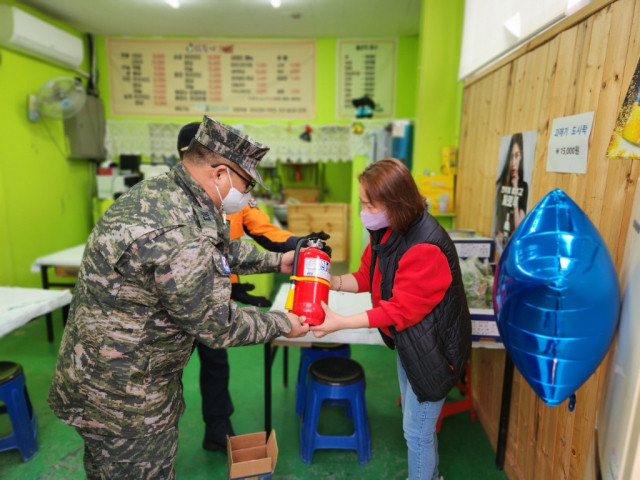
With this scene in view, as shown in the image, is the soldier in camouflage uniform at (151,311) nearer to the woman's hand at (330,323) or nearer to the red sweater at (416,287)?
the woman's hand at (330,323)

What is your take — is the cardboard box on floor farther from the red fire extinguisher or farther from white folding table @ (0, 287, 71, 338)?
white folding table @ (0, 287, 71, 338)

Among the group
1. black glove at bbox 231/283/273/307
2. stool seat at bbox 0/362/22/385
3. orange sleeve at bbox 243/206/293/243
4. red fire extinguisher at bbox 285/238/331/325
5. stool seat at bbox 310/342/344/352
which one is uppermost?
orange sleeve at bbox 243/206/293/243

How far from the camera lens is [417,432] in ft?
5.29

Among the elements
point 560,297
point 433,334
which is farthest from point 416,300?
point 560,297

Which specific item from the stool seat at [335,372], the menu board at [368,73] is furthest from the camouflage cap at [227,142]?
the menu board at [368,73]

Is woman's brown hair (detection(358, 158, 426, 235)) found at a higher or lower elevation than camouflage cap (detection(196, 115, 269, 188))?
lower

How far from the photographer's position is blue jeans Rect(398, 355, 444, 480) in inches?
62.4

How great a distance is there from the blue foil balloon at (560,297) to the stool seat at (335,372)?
3.81 ft

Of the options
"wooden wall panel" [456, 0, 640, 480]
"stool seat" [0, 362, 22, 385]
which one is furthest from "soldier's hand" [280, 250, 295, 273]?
"stool seat" [0, 362, 22, 385]

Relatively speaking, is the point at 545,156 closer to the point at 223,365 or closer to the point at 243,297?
the point at 243,297

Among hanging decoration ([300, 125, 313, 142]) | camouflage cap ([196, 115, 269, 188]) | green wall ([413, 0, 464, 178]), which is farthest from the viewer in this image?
hanging decoration ([300, 125, 313, 142])

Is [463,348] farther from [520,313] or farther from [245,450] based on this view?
[245,450]

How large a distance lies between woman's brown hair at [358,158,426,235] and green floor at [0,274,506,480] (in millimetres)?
1401

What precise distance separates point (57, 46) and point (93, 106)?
76cm
